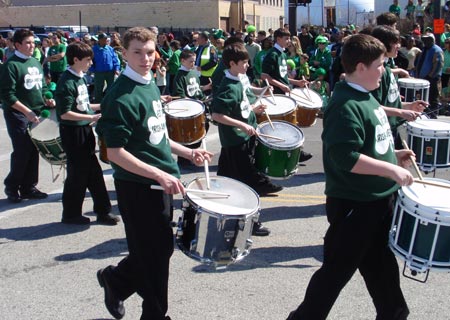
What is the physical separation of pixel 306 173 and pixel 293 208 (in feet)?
5.81

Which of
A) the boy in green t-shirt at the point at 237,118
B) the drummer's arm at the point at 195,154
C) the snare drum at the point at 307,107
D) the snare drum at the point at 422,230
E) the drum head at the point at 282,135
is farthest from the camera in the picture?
the snare drum at the point at 307,107

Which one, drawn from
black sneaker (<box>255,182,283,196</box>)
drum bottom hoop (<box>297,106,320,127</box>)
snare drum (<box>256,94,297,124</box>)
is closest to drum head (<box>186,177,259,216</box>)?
black sneaker (<box>255,182,283,196</box>)

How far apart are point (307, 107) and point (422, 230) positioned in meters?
4.85

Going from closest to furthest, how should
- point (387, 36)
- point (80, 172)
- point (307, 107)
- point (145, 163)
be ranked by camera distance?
point (145, 163)
point (387, 36)
point (80, 172)
point (307, 107)

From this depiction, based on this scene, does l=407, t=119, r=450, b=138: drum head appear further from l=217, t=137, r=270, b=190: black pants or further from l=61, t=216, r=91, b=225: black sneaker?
l=61, t=216, r=91, b=225: black sneaker

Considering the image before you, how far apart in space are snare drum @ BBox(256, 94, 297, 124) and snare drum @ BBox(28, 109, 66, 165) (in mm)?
2137

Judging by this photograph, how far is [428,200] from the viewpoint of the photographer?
11.1 ft

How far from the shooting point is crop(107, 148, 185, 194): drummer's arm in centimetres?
344

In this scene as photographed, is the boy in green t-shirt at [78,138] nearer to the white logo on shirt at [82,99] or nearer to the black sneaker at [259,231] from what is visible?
the white logo on shirt at [82,99]

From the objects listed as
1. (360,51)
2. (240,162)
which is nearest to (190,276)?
(240,162)

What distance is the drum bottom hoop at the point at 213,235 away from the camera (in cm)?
364

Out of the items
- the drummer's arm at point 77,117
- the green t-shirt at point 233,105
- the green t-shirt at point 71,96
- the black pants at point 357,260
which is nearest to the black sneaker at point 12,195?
the green t-shirt at point 71,96

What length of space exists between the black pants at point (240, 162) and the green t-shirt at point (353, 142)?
8.07 ft

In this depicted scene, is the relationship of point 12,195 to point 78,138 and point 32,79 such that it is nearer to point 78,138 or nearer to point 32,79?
point 32,79
